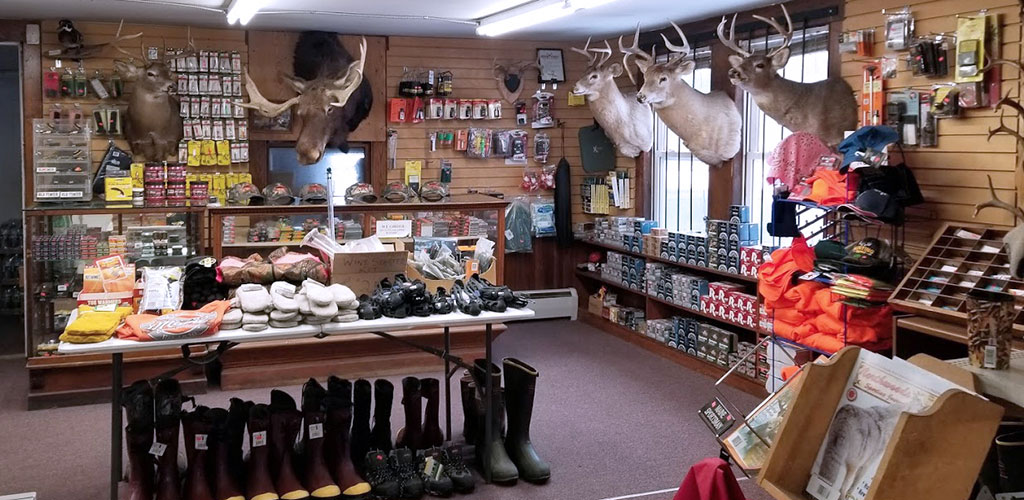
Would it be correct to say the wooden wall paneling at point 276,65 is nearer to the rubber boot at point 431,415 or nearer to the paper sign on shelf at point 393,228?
the paper sign on shelf at point 393,228

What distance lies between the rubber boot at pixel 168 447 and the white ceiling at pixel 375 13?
3.48 m

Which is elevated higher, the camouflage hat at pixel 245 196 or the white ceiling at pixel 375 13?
the white ceiling at pixel 375 13

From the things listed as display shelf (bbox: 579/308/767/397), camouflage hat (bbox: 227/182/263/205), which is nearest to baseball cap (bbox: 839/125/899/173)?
display shelf (bbox: 579/308/767/397)

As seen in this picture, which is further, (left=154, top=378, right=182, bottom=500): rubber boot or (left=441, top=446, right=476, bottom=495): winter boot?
(left=441, top=446, right=476, bottom=495): winter boot

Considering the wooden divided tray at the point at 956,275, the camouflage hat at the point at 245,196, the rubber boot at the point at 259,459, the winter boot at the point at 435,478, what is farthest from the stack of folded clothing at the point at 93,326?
the wooden divided tray at the point at 956,275

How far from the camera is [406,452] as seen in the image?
15.1 ft

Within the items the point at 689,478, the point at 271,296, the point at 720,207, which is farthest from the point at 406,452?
the point at 720,207

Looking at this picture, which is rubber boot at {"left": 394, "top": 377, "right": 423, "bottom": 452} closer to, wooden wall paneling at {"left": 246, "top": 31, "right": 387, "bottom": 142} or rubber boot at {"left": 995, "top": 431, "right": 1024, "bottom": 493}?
rubber boot at {"left": 995, "top": 431, "right": 1024, "bottom": 493}

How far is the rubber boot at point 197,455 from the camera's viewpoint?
13.6 feet

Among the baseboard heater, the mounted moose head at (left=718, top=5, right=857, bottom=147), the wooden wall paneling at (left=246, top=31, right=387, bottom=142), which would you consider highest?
the wooden wall paneling at (left=246, top=31, right=387, bottom=142)

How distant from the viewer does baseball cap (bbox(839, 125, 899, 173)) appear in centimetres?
484

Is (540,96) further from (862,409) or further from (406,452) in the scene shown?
(862,409)

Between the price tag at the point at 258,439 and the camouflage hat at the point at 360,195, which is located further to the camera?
the camouflage hat at the point at 360,195

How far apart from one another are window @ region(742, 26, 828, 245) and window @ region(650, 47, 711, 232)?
57 cm
